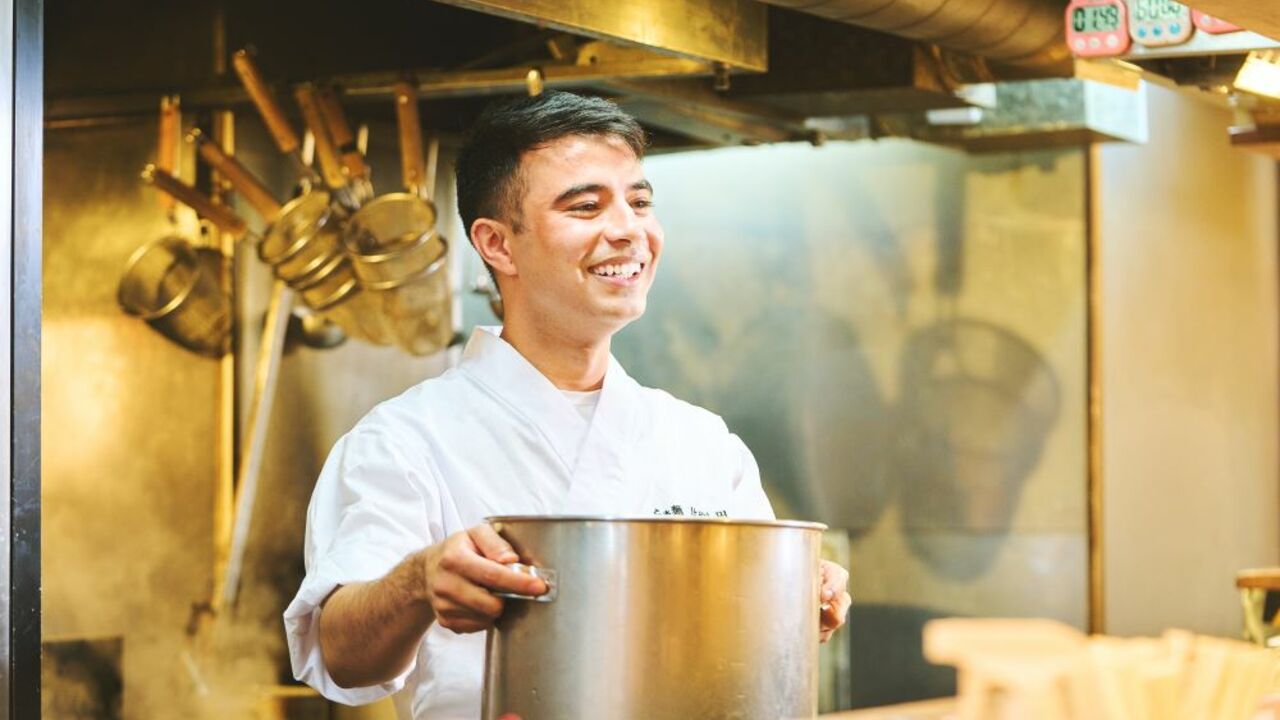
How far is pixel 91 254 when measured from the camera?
12.8ft

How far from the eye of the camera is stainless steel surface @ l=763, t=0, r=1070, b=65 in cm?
295

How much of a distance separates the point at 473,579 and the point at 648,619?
17 centimetres

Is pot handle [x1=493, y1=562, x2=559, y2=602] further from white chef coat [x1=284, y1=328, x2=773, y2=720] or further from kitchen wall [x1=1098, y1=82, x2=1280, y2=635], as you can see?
kitchen wall [x1=1098, y1=82, x2=1280, y2=635]

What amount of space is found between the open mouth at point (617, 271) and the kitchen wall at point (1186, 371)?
2.86 m

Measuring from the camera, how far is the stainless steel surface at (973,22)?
295cm

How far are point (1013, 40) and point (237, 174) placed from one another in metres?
1.68

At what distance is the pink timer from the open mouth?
4.59ft

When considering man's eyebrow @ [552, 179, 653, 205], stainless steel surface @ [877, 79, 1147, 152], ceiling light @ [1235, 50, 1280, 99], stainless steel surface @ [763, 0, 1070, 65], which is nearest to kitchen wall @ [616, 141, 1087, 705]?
stainless steel surface @ [877, 79, 1147, 152]

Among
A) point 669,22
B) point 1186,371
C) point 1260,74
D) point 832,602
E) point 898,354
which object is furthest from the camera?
point 1186,371

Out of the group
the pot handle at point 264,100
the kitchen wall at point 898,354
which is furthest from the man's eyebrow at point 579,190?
the kitchen wall at point 898,354

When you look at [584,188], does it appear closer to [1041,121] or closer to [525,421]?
[525,421]

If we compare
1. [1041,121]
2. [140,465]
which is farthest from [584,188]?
[1041,121]

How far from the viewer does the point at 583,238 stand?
2271 mm

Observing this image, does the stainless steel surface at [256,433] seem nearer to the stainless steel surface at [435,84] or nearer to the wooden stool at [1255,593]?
the stainless steel surface at [435,84]
